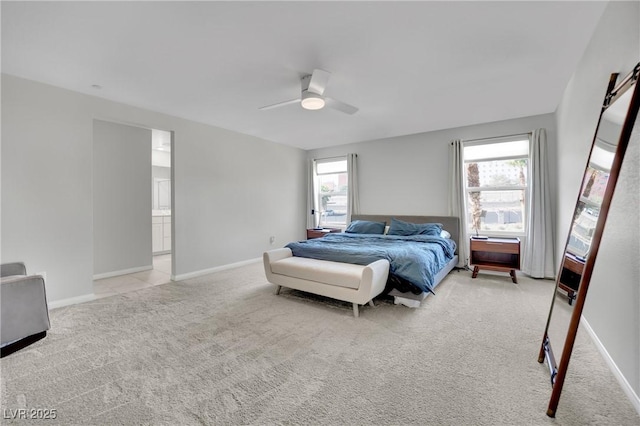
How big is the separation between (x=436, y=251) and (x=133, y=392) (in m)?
3.43

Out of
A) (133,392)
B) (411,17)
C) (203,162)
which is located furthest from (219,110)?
(133,392)

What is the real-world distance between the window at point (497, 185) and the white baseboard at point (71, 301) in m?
5.80

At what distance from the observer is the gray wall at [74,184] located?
294cm

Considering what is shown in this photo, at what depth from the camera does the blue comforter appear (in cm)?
304

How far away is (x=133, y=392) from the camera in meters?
1.71

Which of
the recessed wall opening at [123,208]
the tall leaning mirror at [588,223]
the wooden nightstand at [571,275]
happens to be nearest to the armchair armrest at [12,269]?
the recessed wall opening at [123,208]

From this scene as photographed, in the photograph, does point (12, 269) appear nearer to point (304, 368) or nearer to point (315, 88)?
point (304, 368)

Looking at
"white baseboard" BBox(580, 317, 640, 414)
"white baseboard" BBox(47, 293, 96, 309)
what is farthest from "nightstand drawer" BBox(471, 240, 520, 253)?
"white baseboard" BBox(47, 293, 96, 309)

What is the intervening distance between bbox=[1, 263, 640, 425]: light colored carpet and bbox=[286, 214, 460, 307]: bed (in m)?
0.22

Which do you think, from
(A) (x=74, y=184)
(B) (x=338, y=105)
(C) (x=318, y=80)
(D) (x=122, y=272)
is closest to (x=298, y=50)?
(C) (x=318, y=80)

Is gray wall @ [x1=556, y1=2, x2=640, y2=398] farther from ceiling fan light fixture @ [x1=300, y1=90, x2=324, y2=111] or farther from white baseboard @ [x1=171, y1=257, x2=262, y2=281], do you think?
white baseboard @ [x1=171, y1=257, x2=262, y2=281]

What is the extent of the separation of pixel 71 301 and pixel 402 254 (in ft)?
13.1

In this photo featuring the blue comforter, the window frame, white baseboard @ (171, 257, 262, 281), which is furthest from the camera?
the window frame

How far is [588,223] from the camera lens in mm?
1825
